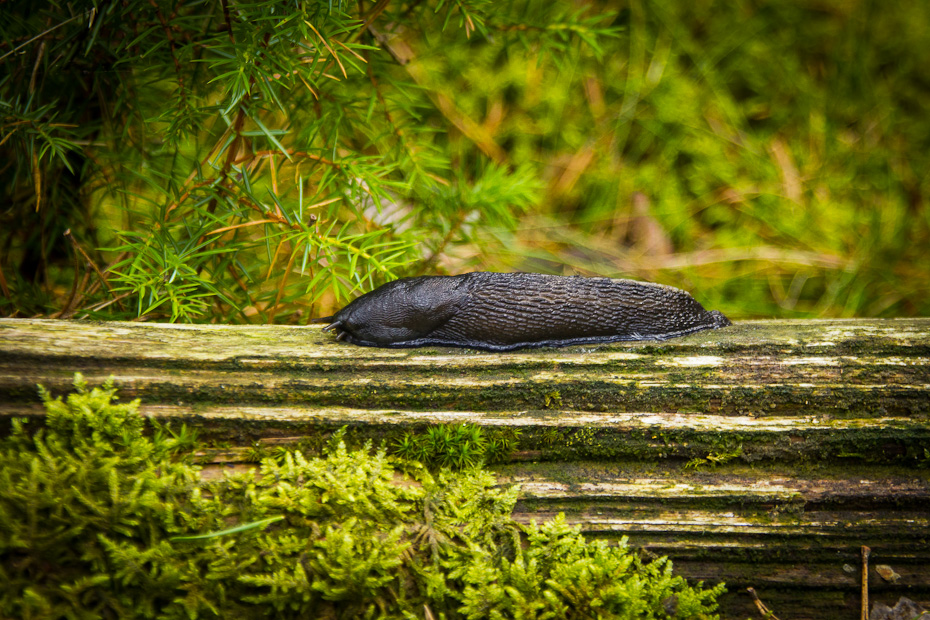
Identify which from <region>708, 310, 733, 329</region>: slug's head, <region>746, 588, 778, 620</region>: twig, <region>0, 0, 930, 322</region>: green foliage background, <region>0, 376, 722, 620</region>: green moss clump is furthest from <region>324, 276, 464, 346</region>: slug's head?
<region>746, 588, 778, 620</region>: twig

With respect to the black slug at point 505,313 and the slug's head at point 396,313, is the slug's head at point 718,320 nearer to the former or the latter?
the black slug at point 505,313

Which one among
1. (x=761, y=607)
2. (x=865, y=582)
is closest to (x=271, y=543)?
(x=761, y=607)

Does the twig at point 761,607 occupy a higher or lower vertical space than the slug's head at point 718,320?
lower

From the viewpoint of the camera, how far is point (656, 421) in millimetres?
1999

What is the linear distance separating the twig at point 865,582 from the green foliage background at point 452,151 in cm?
188

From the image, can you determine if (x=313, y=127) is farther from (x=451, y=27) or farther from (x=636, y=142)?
(x=636, y=142)

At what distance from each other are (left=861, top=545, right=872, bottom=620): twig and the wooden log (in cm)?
3

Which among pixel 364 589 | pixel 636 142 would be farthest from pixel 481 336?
pixel 636 142

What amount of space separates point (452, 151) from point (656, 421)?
280 cm

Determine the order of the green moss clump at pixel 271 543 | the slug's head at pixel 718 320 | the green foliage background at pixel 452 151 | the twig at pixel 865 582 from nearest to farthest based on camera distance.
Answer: the green moss clump at pixel 271 543, the twig at pixel 865 582, the green foliage background at pixel 452 151, the slug's head at pixel 718 320

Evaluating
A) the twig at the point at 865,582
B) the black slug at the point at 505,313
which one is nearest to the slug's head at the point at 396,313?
the black slug at the point at 505,313

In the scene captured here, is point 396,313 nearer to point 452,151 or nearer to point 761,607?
point 761,607

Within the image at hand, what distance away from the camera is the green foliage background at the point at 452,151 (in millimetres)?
2186

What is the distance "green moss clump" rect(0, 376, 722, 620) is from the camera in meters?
1.57
